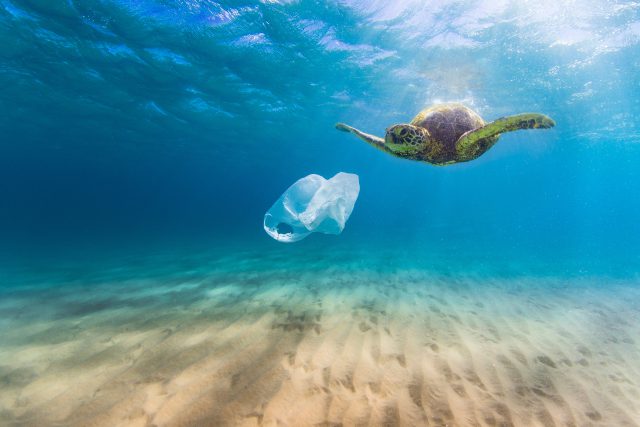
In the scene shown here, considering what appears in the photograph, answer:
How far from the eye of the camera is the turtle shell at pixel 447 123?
159 inches

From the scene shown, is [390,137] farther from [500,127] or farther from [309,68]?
[309,68]

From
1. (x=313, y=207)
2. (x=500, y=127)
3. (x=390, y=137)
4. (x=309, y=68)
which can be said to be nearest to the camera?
(x=500, y=127)

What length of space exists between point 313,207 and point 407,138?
17.4 feet

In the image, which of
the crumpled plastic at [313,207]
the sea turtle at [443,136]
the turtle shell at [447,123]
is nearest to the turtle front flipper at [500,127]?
the sea turtle at [443,136]

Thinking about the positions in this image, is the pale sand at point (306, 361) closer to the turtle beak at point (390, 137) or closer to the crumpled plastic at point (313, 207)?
the crumpled plastic at point (313, 207)

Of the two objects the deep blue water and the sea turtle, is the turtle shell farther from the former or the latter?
the deep blue water

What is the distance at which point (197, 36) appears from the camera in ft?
42.3

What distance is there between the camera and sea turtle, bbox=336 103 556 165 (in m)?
3.51

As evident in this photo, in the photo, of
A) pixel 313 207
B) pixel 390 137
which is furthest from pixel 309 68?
pixel 390 137

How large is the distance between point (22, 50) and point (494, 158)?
48617 mm

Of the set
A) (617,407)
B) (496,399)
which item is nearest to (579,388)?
(617,407)

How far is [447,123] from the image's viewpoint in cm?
406

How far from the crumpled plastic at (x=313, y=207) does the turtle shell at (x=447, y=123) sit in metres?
4.24

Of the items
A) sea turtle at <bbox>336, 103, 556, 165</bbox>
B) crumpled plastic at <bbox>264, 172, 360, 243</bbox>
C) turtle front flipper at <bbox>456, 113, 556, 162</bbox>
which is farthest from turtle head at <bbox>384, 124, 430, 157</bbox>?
crumpled plastic at <bbox>264, 172, 360, 243</bbox>
